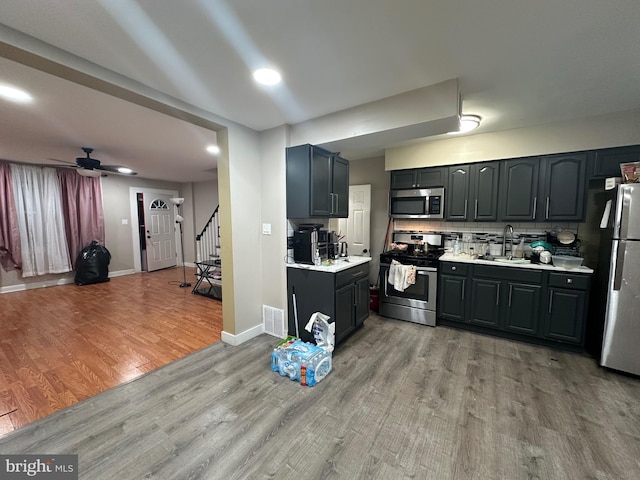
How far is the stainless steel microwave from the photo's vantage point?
3.55 m

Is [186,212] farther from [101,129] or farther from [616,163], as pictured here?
[616,163]

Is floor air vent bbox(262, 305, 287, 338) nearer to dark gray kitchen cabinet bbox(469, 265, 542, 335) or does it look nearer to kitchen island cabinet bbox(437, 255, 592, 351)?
kitchen island cabinet bbox(437, 255, 592, 351)

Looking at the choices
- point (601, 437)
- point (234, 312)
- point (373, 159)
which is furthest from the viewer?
point (373, 159)

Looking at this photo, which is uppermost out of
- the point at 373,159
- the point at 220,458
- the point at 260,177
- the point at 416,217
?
the point at 373,159

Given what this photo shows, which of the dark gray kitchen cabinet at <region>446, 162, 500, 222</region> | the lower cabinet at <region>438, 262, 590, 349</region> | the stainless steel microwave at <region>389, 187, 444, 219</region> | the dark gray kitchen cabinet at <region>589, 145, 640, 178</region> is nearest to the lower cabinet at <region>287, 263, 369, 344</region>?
the lower cabinet at <region>438, 262, 590, 349</region>

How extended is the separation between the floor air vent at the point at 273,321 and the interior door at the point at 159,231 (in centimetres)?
506

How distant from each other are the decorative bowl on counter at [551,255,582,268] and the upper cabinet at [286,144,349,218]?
2.42 meters

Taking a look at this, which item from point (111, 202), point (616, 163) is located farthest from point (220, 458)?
point (111, 202)

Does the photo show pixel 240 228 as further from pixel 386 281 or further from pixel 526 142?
pixel 526 142

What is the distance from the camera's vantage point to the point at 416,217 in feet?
12.2

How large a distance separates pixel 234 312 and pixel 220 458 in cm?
146

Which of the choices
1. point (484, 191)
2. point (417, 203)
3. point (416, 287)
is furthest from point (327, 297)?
point (484, 191)

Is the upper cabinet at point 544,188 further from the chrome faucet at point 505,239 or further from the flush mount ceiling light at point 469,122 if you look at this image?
the flush mount ceiling light at point 469,122

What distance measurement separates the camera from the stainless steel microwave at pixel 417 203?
355 cm
